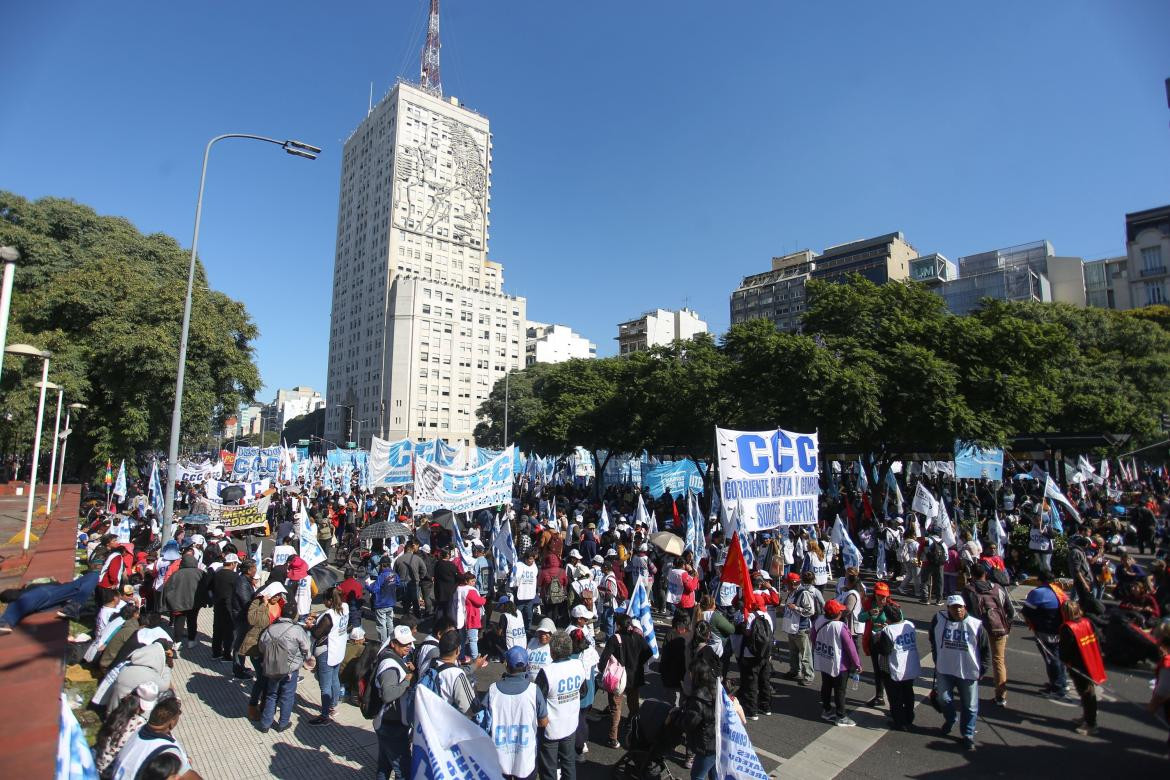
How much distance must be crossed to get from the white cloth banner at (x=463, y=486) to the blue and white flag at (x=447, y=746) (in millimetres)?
10754

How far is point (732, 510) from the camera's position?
10.1 meters

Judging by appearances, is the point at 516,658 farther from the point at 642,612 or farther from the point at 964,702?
the point at 964,702

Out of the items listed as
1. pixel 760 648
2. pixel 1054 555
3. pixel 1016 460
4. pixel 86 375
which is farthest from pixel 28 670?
pixel 1016 460

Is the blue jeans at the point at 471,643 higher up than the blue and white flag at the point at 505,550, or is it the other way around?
the blue and white flag at the point at 505,550

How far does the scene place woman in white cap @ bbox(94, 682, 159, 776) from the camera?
430cm

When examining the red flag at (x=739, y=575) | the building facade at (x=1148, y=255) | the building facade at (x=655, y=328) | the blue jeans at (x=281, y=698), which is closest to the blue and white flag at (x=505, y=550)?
the red flag at (x=739, y=575)

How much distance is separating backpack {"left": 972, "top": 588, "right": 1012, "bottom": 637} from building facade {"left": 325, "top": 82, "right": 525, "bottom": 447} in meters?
90.1

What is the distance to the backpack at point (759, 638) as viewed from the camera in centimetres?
793

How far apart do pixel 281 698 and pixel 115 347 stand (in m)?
20.6

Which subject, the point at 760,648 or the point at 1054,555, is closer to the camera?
the point at 760,648

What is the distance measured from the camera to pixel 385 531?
14812 millimetres

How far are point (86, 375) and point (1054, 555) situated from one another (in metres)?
32.2

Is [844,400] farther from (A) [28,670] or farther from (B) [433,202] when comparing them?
(B) [433,202]

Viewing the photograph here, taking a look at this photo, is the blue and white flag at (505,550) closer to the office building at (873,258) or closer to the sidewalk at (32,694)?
the sidewalk at (32,694)
